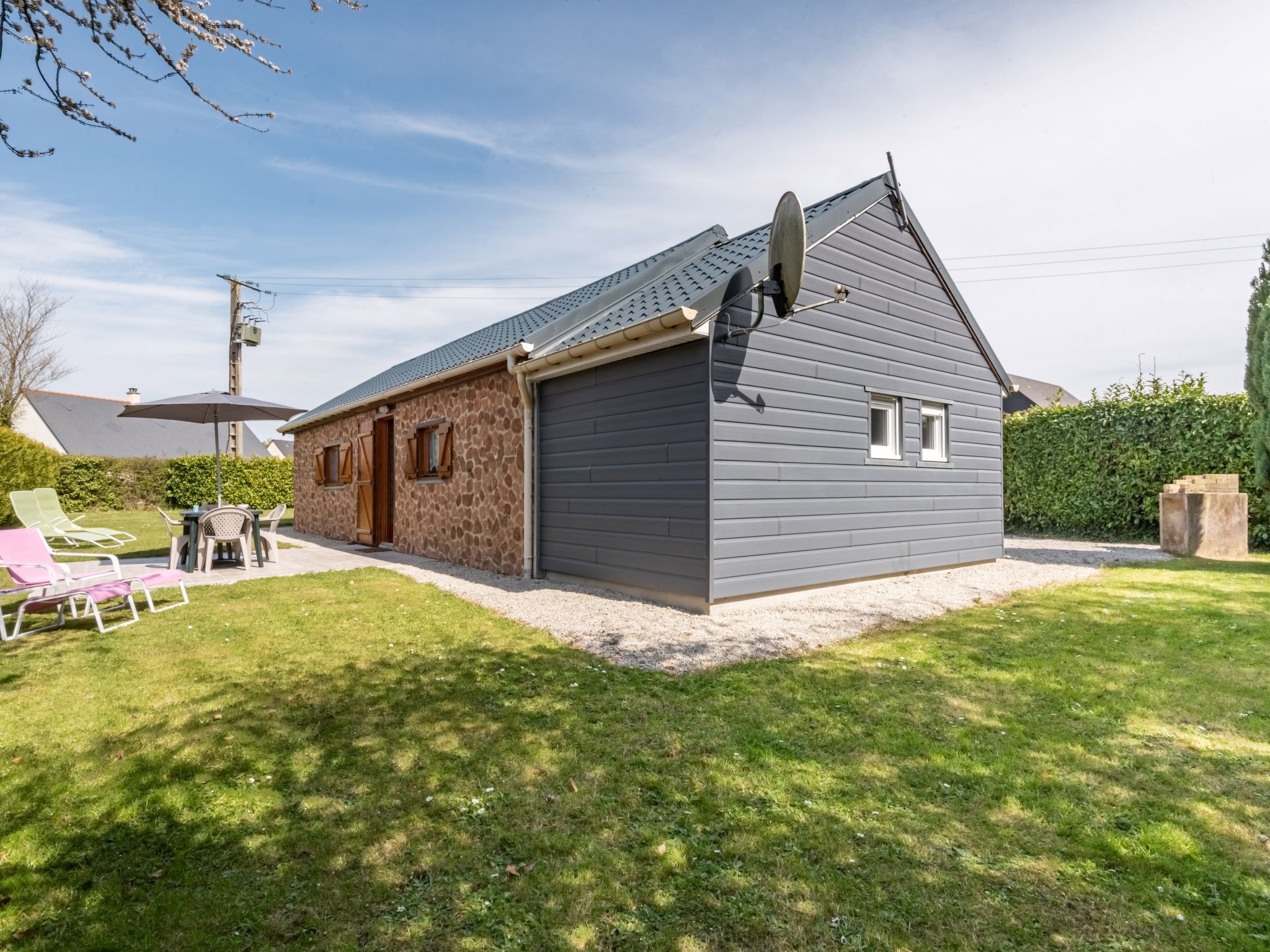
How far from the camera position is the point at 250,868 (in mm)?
2266

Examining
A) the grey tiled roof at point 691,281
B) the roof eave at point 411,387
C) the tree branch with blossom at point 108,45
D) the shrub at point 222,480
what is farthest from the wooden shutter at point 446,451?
the shrub at point 222,480

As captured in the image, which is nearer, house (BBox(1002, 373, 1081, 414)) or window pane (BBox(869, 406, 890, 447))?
window pane (BBox(869, 406, 890, 447))

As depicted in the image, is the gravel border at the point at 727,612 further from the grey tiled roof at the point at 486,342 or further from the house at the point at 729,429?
the grey tiled roof at the point at 486,342

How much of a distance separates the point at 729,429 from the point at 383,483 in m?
8.84

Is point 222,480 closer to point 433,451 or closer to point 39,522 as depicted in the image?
point 39,522

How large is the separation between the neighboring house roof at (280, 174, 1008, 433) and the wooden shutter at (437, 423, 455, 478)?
91 cm

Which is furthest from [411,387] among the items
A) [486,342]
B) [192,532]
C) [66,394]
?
[66,394]

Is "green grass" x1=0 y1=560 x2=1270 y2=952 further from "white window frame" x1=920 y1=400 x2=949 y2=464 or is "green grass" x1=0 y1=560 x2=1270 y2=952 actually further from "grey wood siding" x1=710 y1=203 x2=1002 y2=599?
"white window frame" x1=920 y1=400 x2=949 y2=464

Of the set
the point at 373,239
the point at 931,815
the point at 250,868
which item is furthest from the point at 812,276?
the point at 373,239

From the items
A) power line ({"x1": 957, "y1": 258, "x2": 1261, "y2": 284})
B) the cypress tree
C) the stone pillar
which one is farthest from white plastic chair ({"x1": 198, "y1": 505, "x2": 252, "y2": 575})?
power line ({"x1": 957, "y1": 258, "x2": 1261, "y2": 284})

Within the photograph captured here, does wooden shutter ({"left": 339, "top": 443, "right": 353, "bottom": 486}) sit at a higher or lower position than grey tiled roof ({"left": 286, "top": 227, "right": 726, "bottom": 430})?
lower

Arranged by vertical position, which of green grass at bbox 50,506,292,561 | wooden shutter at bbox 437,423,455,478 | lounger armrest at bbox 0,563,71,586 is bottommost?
green grass at bbox 50,506,292,561

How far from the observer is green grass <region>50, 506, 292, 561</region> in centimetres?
1137

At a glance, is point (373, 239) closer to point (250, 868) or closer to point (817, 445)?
point (817, 445)
